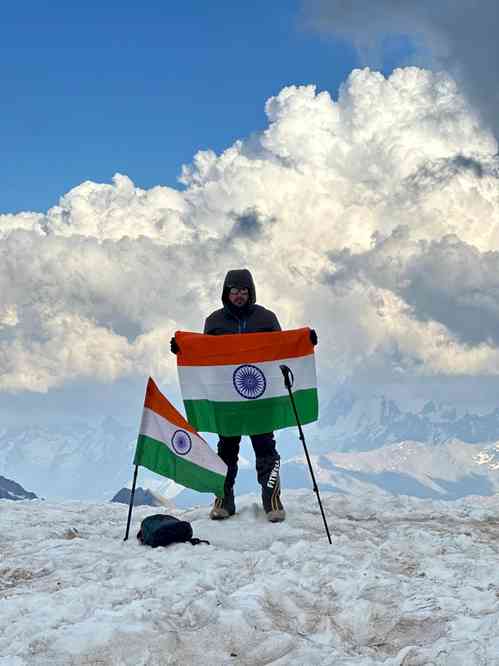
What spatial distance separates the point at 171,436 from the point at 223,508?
5.35ft

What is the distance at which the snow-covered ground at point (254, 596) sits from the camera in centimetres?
528

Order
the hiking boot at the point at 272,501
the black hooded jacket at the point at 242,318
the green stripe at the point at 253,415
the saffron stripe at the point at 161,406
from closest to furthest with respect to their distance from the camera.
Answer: the saffron stripe at the point at 161,406
the hiking boot at the point at 272,501
the green stripe at the point at 253,415
the black hooded jacket at the point at 242,318

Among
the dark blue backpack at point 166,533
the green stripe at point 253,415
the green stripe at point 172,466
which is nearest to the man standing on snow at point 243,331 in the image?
the green stripe at point 253,415

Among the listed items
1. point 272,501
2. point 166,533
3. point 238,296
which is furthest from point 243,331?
point 166,533

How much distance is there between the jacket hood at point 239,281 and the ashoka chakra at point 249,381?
1.19 metres

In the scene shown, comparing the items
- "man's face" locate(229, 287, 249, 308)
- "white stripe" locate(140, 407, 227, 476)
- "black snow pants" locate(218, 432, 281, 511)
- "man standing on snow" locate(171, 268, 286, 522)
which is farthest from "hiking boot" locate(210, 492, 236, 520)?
"man's face" locate(229, 287, 249, 308)

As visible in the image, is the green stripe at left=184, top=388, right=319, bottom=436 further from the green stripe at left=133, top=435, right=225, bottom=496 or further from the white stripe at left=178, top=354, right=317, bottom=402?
the green stripe at left=133, top=435, right=225, bottom=496

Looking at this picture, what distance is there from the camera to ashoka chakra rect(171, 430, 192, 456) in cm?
1072

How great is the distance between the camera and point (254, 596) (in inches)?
257

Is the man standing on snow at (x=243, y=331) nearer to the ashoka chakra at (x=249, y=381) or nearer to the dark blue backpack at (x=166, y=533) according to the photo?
the ashoka chakra at (x=249, y=381)

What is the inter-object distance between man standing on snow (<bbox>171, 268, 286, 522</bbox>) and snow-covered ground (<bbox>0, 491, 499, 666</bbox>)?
0.48 m

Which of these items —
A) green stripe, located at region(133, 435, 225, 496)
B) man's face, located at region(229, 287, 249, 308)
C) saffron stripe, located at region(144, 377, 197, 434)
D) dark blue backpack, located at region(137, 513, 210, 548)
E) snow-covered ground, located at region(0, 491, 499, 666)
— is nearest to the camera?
snow-covered ground, located at region(0, 491, 499, 666)

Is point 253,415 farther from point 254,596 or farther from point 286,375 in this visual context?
point 254,596

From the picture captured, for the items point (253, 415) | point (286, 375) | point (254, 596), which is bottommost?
point (254, 596)
